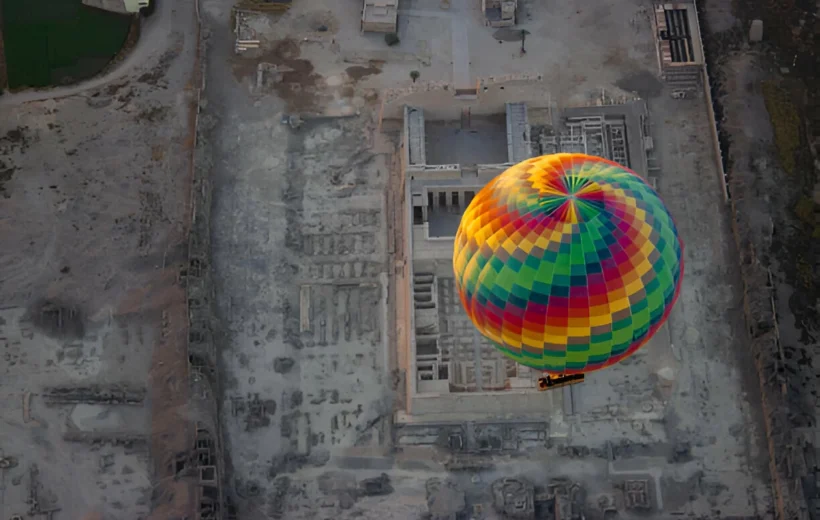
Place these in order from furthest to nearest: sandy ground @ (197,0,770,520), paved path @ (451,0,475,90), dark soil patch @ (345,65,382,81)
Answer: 1. dark soil patch @ (345,65,382,81)
2. paved path @ (451,0,475,90)
3. sandy ground @ (197,0,770,520)

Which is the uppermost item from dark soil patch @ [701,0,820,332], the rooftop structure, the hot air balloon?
the rooftop structure

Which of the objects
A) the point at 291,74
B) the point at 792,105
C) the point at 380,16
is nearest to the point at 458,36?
the point at 380,16

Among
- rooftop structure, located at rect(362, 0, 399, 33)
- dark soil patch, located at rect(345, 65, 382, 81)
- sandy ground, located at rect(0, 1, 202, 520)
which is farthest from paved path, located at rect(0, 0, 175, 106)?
rooftop structure, located at rect(362, 0, 399, 33)

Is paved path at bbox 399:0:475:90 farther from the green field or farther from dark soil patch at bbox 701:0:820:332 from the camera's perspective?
the green field

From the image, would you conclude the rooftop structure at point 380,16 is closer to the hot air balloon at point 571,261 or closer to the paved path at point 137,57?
the paved path at point 137,57

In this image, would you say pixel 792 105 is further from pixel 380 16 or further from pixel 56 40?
pixel 56 40

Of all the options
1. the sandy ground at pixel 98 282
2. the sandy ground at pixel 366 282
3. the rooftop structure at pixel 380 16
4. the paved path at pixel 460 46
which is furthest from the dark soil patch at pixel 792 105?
the sandy ground at pixel 98 282

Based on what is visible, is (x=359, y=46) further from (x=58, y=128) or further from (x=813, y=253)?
(x=813, y=253)

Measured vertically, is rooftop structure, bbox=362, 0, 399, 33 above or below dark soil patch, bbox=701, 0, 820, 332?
above
